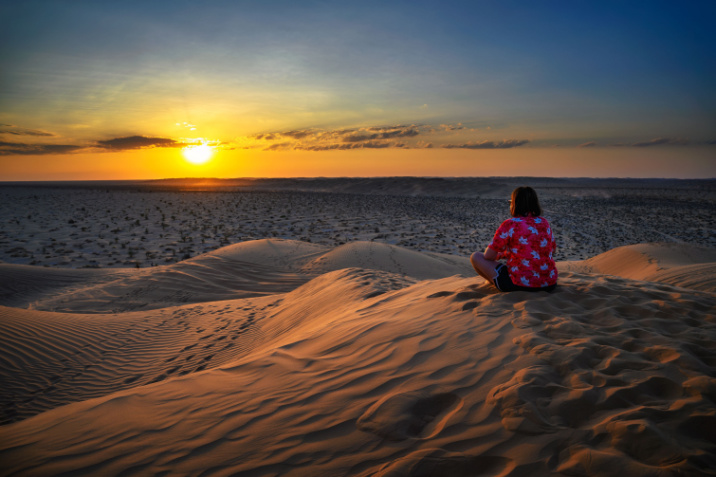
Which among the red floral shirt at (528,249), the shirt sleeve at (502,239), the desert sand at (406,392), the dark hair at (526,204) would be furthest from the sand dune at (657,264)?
the shirt sleeve at (502,239)

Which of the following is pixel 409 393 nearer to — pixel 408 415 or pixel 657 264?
pixel 408 415

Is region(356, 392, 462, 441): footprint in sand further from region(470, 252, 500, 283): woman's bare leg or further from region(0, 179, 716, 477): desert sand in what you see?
region(470, 252, 500, 283): woman's bare leg

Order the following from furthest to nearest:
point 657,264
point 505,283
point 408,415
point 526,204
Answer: point 657,264, point 505,283, point 526,204, point 408,415

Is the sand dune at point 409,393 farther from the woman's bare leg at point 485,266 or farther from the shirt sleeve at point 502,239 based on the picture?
the shirt sleeve at point 502,239

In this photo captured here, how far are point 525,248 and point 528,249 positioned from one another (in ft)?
0.12

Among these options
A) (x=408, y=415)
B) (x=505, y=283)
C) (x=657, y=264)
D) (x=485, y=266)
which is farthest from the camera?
(x=657, y=264)

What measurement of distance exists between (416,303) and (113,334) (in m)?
5.03

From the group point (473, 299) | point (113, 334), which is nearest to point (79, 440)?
point (473, 299)

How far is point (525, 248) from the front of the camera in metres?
4.01

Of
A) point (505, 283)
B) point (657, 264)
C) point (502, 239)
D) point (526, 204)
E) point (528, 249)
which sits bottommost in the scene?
point (657, 264)

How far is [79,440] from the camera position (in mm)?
2404

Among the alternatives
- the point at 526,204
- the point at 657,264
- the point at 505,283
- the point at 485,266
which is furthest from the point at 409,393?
the point at 657,264

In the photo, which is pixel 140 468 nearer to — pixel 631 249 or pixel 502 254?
pixel 502 254

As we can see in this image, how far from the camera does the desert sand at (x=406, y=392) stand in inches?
75.0
